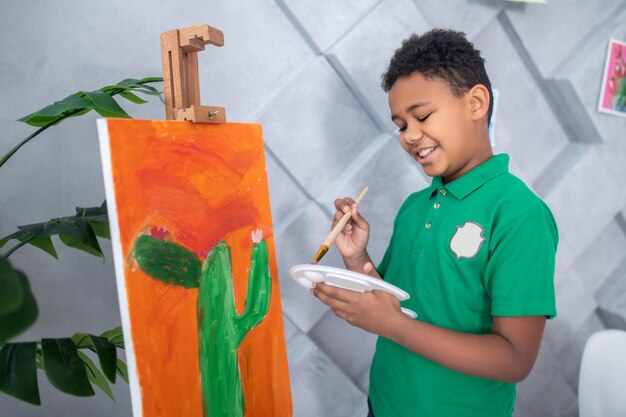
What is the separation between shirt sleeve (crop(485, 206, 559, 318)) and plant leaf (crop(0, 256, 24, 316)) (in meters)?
0.69

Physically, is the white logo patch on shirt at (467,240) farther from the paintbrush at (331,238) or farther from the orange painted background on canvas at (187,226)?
the orange painted background on canvas at (187,226)

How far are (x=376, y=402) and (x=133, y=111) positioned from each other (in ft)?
2.91

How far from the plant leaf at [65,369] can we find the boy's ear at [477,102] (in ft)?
2.54

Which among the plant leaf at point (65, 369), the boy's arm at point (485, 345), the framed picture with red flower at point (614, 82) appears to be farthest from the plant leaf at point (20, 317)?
the framed picture with red flower at point (614, 82)

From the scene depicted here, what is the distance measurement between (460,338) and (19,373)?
0.66m

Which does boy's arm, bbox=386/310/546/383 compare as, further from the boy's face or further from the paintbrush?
the boy's face

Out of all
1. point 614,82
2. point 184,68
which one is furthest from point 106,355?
point 614,82

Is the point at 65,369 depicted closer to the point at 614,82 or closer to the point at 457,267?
the point at 457,267

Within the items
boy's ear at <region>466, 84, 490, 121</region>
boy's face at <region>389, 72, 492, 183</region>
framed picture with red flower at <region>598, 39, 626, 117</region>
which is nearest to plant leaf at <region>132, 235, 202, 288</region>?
boy's face at <region>389, 72, 492, 183</region>

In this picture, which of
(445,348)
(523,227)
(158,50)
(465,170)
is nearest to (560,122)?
(465,170)

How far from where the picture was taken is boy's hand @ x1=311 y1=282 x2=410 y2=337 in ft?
2.52

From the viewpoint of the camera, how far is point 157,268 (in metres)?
0.72

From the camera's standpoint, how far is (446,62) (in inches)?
33.5

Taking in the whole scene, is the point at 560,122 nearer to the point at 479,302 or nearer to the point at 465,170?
the point at 465,170
